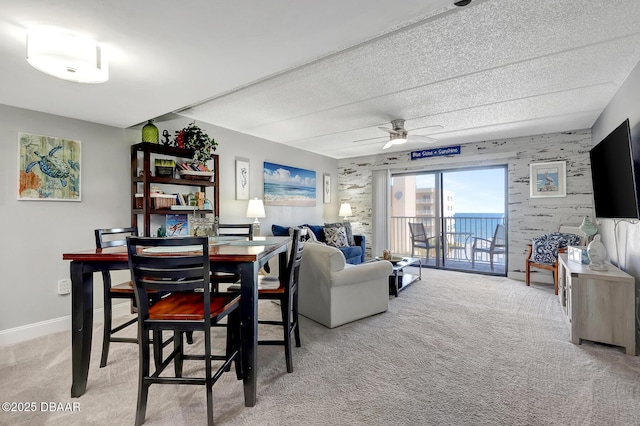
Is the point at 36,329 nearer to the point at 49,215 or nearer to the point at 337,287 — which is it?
the point at 49,215

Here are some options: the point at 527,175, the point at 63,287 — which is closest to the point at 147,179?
the point at 63,287

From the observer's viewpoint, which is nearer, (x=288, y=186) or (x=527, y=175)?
(x=527, y=175)

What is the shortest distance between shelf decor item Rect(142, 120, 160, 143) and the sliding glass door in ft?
14.9

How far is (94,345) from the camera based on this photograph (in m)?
2.43

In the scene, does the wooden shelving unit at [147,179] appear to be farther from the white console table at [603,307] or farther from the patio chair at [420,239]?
the patio chair at [420,239]

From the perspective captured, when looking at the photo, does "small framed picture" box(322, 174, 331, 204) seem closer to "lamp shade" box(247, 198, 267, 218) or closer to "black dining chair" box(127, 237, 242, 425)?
"lamp shade" box(247, 198, 267, 218)

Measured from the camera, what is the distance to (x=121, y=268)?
1.67 metres

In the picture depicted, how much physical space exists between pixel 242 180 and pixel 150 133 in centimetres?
147

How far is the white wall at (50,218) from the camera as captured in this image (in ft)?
8.48

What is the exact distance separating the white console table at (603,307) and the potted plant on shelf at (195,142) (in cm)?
385

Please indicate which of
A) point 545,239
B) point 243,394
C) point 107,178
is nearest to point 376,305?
point 243,394

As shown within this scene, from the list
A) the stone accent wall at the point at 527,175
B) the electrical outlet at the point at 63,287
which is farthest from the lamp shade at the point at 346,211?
the electrical outlet at the point at 63,287

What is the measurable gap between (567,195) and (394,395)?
14.4 ft

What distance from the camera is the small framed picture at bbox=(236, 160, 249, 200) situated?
171 inches
